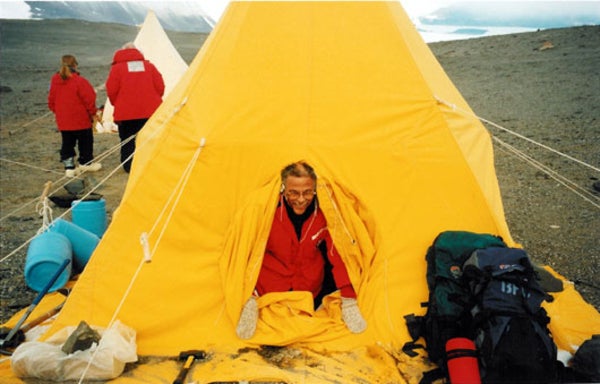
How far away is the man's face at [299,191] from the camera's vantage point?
3.10m

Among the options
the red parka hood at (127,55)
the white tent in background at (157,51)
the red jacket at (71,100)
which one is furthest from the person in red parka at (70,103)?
the white tent in background at (157,51)

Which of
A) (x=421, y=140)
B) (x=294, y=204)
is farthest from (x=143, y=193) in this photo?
(x=421, y=140)

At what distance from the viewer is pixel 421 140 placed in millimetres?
3273

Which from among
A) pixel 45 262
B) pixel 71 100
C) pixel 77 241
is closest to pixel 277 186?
pixel 45 262

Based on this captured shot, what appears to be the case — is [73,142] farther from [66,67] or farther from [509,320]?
[509,320]

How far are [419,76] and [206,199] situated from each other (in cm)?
179

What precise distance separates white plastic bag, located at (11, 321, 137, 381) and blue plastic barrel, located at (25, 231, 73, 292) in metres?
1.18

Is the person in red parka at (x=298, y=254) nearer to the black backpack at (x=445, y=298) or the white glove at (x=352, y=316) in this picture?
the white glove at (x=352, y=316)

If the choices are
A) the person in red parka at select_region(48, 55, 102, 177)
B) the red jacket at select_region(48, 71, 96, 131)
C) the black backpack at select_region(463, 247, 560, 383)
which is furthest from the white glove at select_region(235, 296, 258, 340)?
the red jacket at select_region(48, 71, 96, 131)

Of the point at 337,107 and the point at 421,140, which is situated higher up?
the point at 337,107

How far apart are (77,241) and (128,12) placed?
8228cm

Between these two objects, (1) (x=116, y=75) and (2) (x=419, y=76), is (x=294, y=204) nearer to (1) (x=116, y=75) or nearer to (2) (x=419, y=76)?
(2) (x=419, y=76)

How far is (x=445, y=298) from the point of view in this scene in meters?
2.93

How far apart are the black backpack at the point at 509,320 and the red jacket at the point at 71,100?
6507 millimetres
